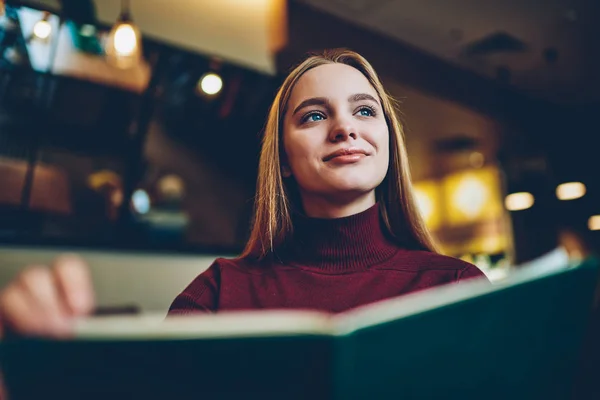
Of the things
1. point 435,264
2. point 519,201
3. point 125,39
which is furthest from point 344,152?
point 519,201

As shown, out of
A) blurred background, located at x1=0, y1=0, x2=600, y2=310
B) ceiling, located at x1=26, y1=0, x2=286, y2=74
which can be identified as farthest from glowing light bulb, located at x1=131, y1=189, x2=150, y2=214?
ceiling, located at x1=26, y1=0, x2=286, y2=74

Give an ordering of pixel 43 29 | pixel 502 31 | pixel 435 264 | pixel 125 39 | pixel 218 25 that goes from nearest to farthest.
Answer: pixel 435 264 → pixel 125 39 → pixel 43 29 → pixel 218 25 → pixel 502 31

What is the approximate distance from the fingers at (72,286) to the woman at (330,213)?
18.2 inches

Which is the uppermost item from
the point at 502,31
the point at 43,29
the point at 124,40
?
the point at 502,31

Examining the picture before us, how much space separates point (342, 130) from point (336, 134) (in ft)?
0.05

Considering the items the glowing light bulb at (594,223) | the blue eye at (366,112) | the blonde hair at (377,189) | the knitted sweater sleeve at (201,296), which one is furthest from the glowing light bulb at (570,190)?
the knitted sweater sleeve at (201,296)

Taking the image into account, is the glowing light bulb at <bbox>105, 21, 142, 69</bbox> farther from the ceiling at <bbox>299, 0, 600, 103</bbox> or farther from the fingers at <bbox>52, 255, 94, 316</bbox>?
the fingers at <bbox>52, 255, 94, 316</bbox>

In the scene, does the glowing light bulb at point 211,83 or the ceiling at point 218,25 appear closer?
the ceiling at point 218,25

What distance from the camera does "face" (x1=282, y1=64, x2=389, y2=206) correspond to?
0.83m

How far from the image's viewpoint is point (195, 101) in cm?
354

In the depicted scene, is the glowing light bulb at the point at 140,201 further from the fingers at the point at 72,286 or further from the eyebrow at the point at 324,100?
the fingers at the point at 72,286

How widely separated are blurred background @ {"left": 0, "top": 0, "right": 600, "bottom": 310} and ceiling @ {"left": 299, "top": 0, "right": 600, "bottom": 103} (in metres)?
0.01

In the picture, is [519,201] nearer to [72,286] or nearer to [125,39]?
[125,39]

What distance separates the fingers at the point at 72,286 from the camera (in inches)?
12.8
